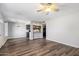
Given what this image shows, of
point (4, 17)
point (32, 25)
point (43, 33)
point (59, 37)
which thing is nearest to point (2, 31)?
point (4, 17)

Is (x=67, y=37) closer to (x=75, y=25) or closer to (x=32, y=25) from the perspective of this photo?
(x=75, y=25)

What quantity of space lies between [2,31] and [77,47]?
2829mm

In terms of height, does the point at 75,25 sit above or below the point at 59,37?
above

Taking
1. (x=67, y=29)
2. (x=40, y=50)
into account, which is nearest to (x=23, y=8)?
(x=40, y=50)

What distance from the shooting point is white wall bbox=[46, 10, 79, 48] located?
116 inches

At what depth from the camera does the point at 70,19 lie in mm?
3115

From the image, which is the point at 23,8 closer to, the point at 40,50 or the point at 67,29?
the point at 40,50

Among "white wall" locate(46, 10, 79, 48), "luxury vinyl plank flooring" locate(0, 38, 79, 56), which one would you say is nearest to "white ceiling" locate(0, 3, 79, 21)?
"white wall" locate(46, 10, 79, 48)

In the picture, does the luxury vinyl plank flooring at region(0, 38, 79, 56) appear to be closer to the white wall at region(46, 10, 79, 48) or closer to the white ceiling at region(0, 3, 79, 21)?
the white wall at region(46, 10, 79, 48)

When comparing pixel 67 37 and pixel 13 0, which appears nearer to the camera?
pixel 13 0

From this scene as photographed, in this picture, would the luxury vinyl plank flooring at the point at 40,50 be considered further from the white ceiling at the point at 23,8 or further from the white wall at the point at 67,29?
the white ceiling at the point at 23,8

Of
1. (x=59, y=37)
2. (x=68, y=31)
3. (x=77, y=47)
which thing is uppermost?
(x=68, y=31)

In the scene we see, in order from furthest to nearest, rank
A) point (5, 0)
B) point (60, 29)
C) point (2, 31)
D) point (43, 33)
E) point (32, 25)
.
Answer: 1. point (43, 33)
2. point (32, 25)
3. point (60, 29)
4. point (2, 31)
5. point (5, 0)

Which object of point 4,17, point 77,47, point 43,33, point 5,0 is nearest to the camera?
point 5,0
